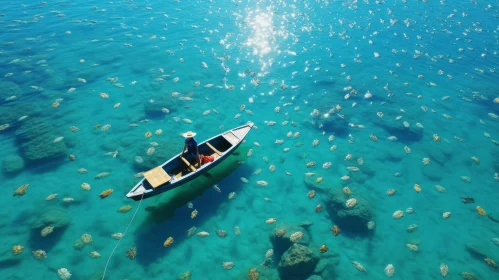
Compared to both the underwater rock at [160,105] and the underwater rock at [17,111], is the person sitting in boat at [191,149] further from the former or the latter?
the underwater rock at [17,111]

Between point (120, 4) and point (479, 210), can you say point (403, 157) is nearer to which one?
point (479, 210)

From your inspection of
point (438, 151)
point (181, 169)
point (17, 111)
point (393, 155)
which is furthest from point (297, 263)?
point (17, 111)

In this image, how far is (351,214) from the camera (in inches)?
651

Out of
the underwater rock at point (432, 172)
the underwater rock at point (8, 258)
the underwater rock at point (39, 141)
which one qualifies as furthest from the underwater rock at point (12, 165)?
the underwater rock at point (432, 172)

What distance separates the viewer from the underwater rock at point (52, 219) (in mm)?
15172

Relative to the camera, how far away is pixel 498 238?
16.5 m

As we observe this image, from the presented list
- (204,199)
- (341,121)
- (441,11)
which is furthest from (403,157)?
(441,11)


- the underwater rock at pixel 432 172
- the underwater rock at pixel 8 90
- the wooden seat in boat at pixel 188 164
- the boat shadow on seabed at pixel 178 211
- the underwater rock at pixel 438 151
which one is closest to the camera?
the boat shadow on seabed at pixel 178 211

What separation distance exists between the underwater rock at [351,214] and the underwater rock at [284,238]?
256 centimetres

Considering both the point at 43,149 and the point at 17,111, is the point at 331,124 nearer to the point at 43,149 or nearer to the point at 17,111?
the point at 43,149

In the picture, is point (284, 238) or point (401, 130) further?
point (401, 130)

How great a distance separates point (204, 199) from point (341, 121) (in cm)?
1346

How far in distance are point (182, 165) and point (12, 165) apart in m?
11.5

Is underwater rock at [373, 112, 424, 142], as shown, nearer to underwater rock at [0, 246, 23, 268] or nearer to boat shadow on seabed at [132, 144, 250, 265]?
boat shadow on seabed at [132, 144, 250, 265]
